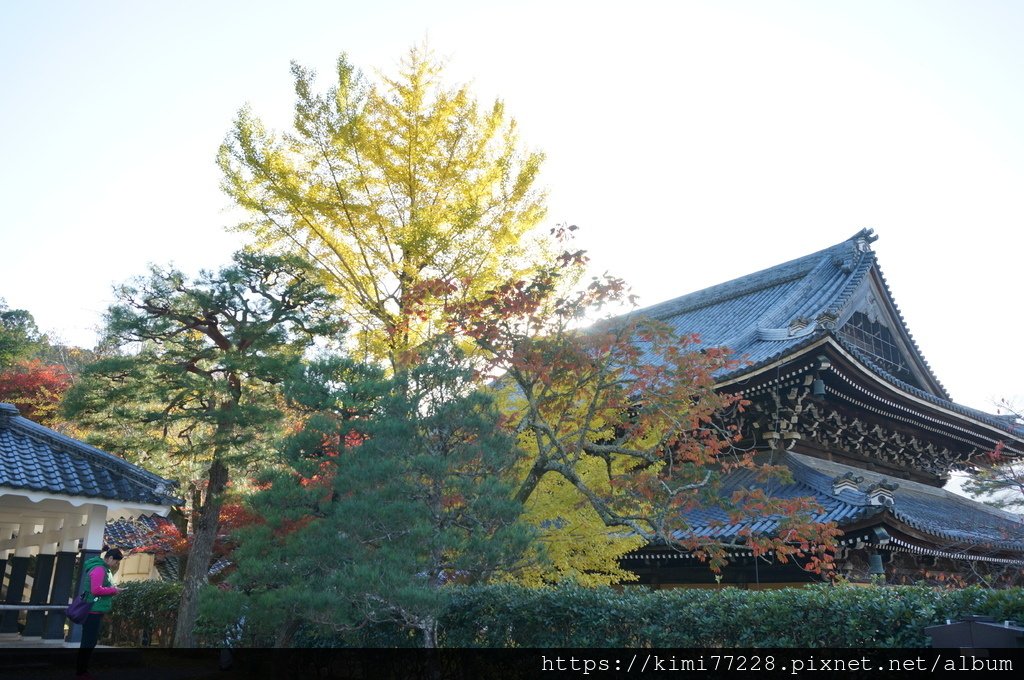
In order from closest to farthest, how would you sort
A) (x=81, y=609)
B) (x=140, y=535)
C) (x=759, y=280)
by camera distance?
(x=81, y=609), (x=759, y=280), (x=140, y=535)

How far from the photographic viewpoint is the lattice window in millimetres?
17203

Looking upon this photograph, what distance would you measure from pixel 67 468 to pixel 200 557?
12.2 feet

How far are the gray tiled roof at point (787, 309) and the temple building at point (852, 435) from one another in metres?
0.05

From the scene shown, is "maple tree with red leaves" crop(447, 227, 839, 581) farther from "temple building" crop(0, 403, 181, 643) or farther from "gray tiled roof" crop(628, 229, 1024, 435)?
"temple building" crop(0, 403, 181, 643)

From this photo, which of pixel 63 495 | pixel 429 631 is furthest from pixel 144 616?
pixel 429 631

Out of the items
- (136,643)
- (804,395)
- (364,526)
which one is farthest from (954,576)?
(136,643)

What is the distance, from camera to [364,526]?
779cm

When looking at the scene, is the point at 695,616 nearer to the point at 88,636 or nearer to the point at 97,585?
the point at 97,585

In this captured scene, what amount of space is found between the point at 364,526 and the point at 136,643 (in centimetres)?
1477

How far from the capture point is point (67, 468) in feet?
35.0

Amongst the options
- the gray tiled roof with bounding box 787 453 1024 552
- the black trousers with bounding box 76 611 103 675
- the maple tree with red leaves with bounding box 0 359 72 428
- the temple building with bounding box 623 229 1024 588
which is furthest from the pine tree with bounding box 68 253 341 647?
the maple tree with red leaves with bounding box 0 359 72 428

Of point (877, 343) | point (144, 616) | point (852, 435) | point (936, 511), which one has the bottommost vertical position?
point (144, 616)

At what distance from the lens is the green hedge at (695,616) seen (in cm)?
621

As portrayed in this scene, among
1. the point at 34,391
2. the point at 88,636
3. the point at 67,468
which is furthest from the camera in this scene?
the point at 34,391
